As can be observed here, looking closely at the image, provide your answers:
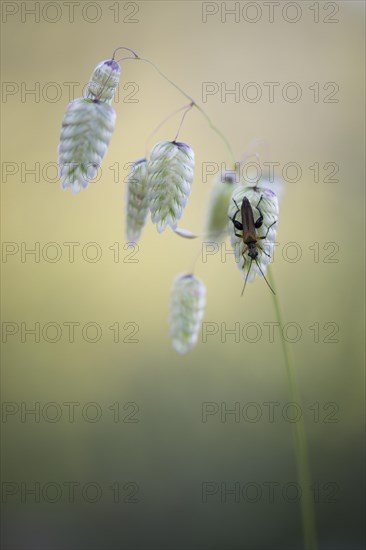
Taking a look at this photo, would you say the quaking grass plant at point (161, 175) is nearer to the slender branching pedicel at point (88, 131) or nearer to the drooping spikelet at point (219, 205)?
the slender branching pedicel at point (88, 131)

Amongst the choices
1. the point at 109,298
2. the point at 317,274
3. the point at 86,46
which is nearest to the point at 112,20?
the point at 86,46

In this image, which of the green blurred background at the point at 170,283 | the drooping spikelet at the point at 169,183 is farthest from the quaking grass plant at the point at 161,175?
the green blurred background at the point at 170,283

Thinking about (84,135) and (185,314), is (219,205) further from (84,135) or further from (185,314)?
(84,135)

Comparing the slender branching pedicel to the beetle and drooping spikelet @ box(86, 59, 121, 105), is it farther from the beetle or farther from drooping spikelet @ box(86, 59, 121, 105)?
the beetle

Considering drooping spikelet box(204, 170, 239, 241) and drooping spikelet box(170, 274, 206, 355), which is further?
drooping spikelet box(204, 170, 239, 241)

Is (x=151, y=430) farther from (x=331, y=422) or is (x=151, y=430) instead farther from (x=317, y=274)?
(x=317, y=274)

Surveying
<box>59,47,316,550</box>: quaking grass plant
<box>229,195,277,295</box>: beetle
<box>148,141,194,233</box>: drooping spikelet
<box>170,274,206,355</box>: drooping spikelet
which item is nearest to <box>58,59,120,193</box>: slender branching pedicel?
<box>59,47,316,550</box>: quaking grass plant

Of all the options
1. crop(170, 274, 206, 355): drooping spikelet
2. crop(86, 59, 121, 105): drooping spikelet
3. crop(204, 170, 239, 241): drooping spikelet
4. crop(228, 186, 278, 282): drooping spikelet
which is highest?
crop(86, 59, 121, 105): drooping spikelet
